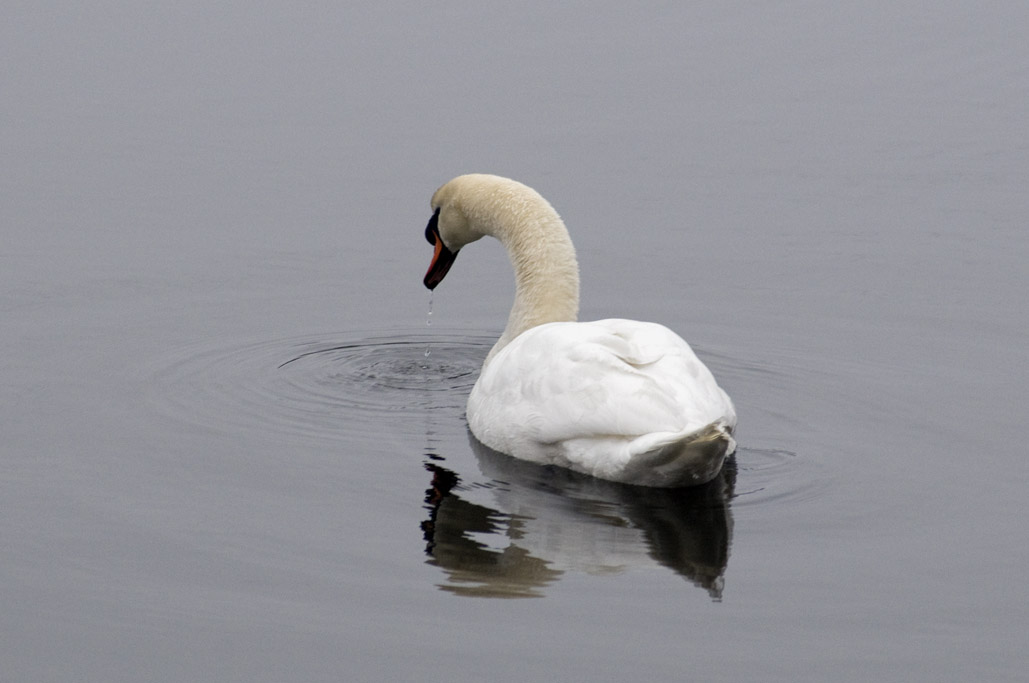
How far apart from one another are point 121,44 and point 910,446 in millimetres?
16199

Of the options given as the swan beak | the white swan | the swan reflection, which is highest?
the swan beak

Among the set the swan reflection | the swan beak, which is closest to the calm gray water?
the swan reflection

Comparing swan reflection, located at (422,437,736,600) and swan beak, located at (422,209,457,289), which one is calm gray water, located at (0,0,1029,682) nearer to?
swan reflection, located at (422,437,736,600)

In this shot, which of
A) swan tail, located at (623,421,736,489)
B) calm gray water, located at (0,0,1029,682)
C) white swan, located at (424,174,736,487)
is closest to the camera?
calm gray water, located at (0,0,1029,682)

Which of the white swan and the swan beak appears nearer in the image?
the white swan

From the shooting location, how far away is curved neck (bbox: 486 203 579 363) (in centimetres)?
1029

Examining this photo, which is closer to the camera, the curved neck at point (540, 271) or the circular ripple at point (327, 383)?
the circular ripple at point (327, 383)

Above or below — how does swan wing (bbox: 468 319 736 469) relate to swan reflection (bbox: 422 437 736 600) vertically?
above

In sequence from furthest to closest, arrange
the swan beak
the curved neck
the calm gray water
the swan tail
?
the swan beak < the curved neck < the swan tail < the calm gray water

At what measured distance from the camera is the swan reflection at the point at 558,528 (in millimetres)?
6938

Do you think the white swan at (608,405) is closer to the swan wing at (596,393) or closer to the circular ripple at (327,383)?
the swan wing at (596,393)

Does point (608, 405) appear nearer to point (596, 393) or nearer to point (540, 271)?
point (596, 393)

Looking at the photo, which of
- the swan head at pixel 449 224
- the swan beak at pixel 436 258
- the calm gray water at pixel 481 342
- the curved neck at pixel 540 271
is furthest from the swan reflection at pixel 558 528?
the swan beak at pixel 436 258

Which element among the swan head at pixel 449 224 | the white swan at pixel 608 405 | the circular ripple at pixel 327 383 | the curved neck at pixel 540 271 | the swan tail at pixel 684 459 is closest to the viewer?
the swan tail at pixel 684 459
